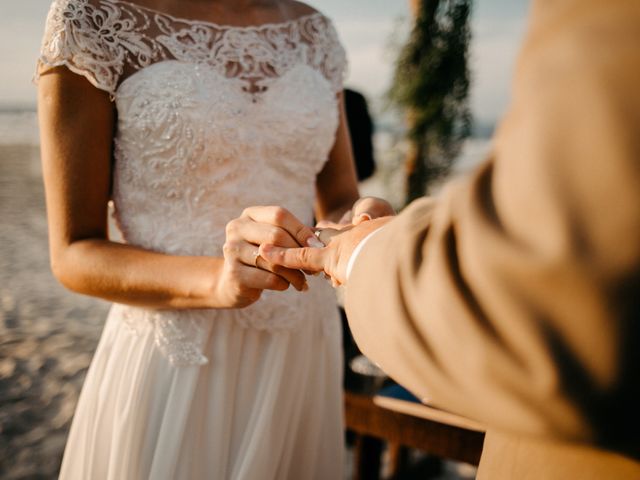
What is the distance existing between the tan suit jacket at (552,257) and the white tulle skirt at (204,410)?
2.98 ft

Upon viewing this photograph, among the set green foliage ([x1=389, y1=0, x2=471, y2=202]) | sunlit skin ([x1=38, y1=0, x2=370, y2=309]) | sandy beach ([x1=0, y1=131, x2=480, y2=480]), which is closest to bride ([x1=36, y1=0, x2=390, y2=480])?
sunlit skin ([x1=38, y1=0, x2=370, y2=309])

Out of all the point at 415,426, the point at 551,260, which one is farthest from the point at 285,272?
the point at 415,426

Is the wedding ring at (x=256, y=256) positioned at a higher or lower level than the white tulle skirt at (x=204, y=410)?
higher

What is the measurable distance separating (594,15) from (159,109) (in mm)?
1028

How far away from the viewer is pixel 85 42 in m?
1.19

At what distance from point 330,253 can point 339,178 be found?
838 mm

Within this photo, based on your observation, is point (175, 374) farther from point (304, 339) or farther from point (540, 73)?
point (540, 73)

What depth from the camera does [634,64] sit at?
1.36ft

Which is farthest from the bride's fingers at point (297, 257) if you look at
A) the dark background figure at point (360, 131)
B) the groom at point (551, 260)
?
the dark background figure at point (360, 131)

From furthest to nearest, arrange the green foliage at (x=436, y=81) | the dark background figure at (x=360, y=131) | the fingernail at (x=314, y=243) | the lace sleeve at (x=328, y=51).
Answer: the green foliage at (x=436, y=81)
the dark background figure at (x=360, y=131)
the lace sleeve at (x=328, y=51)
the fingernail at (x=314, y=243)

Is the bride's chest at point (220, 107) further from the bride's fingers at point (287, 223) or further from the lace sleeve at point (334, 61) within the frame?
the bride's fingers at point (287, 223)

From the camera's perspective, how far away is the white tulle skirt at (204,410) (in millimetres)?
1273

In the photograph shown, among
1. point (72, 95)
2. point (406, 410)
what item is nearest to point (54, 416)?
point (406, 410)

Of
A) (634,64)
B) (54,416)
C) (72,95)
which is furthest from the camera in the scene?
(54,416)
